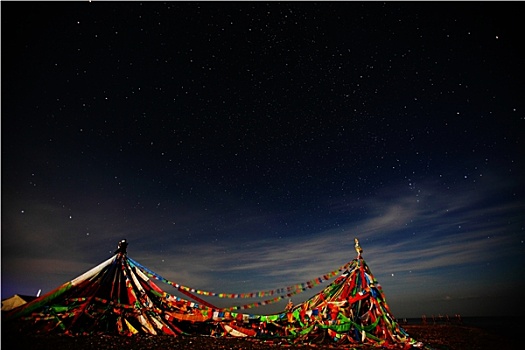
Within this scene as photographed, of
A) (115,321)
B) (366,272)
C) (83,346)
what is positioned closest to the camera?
(83,346)

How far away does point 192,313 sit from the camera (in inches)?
336

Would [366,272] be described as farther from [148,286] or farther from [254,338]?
[148,286]

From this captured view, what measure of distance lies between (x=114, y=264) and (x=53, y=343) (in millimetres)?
3408

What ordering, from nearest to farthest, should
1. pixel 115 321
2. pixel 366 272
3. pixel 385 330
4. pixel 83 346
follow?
pixel 83 346
pixel 385 330
pixel 115 321
pixel 366 272

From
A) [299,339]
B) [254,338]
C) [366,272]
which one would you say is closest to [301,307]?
[299,339]

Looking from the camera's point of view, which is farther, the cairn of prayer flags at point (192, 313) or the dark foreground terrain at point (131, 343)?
the cairn of prayer flags at point (192, 313)

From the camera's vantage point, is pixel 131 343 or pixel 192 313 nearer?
pixel 131 343

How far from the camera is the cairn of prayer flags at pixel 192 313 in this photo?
7.54 meters

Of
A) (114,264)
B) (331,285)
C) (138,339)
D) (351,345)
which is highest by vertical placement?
(114,264)

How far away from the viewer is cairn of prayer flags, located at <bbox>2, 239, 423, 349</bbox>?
24.7 ft

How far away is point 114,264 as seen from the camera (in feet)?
30.3

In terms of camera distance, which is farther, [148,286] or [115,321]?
[148,286]

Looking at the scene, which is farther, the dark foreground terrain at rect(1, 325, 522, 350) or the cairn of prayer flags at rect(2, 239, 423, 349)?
the cairn of prayer flags at rect(2, 239, 423, 349)

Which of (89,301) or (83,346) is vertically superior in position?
(89,301)
